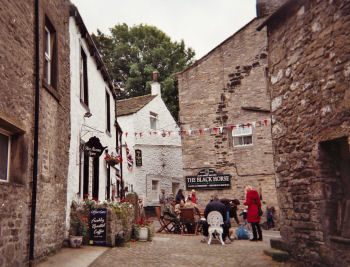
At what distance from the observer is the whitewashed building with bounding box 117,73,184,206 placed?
22389mm

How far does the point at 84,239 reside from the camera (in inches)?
344

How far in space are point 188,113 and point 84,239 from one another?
32.7 feet

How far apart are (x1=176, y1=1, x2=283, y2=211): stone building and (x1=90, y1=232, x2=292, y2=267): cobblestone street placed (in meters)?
6.45

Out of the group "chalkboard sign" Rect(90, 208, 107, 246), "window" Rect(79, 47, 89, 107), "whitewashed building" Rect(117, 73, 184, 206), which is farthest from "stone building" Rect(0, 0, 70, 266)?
"whitewashed building" Rect(117, 73, 184, 206)

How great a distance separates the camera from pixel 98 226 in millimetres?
8727

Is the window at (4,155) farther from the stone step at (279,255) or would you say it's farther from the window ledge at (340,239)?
the window ledge at (340,239)

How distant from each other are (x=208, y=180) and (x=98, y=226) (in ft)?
28.0

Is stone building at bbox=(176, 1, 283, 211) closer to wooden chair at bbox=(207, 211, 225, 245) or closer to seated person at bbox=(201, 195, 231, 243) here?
seated person at bbox=(201, 195, 231, 243)

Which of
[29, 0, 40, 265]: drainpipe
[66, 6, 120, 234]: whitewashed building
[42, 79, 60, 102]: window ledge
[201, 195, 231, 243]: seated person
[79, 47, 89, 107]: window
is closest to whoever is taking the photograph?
[29, 0, 40, 265]: drainpipe

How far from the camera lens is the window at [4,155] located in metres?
5.66

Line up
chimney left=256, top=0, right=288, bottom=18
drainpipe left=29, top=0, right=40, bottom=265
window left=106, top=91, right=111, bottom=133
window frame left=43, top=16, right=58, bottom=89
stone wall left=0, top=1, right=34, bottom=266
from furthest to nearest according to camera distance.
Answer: window left=106, top=91, right=111, bottom=133, chimney left=256, top=0, right=288, bottom=18, window frame left=43, top=16, right=58, bottom=89, drainpipe left=29, top=0, right=40, bottom=265, stone wall left=0, top=1, right=34, bottom=266

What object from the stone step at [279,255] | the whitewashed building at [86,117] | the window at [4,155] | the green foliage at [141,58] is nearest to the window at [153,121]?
the green foliage at [141,58]

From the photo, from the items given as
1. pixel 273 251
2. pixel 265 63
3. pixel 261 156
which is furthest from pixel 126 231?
pixel 265 63

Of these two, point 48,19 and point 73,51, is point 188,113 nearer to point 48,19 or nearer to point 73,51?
point 73,51
